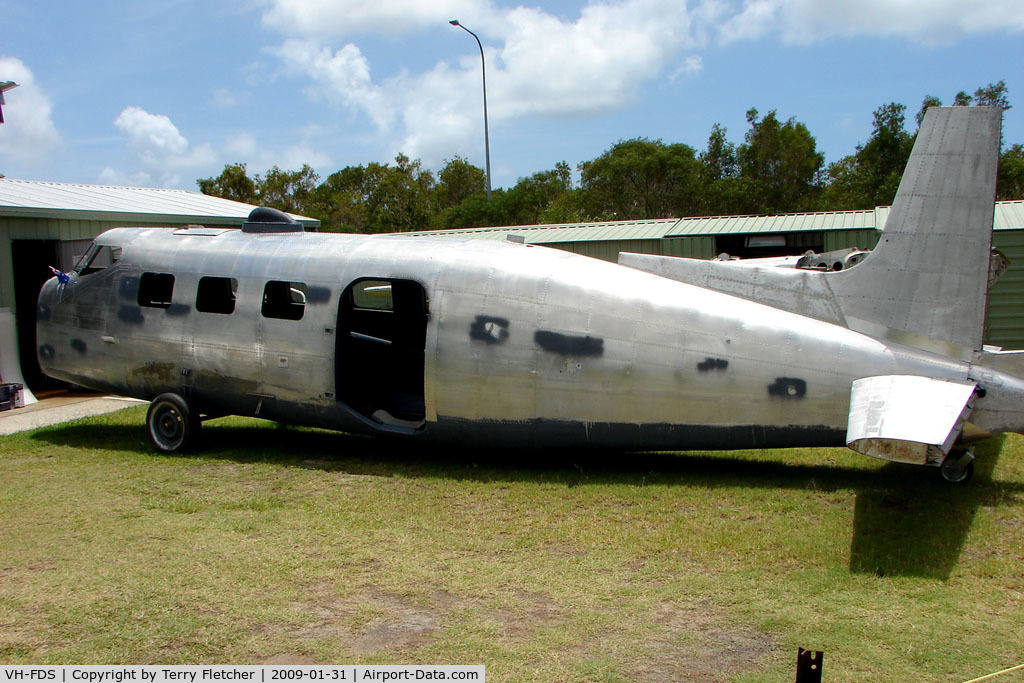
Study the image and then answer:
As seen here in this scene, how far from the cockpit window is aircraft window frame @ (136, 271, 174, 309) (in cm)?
69

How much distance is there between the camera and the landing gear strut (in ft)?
29.0

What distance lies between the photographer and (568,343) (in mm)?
9375

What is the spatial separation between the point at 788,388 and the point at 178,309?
833 cm

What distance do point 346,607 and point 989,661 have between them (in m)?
4.51

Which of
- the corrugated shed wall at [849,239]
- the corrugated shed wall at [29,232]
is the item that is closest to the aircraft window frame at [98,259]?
the corrugated shed wall at [29,232]

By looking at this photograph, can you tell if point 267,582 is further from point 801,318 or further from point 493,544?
point 801,318

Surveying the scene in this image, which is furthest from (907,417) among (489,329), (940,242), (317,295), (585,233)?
(585,233)

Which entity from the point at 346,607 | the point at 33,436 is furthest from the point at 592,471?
the point at 33,436

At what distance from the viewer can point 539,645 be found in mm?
5391

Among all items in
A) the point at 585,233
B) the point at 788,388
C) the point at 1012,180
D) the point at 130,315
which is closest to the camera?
the point at 788,388

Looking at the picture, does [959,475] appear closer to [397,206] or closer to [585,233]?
[585,233]

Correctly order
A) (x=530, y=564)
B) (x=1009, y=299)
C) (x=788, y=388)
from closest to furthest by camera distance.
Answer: (x=530, y=564), (x=788, y=388), (x=1009, y=299)

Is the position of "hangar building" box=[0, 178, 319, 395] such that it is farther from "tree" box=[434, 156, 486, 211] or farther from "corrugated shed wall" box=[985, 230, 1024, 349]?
"tree" box=[434, 156, 486, 211]

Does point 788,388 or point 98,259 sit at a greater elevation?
point 98,259
